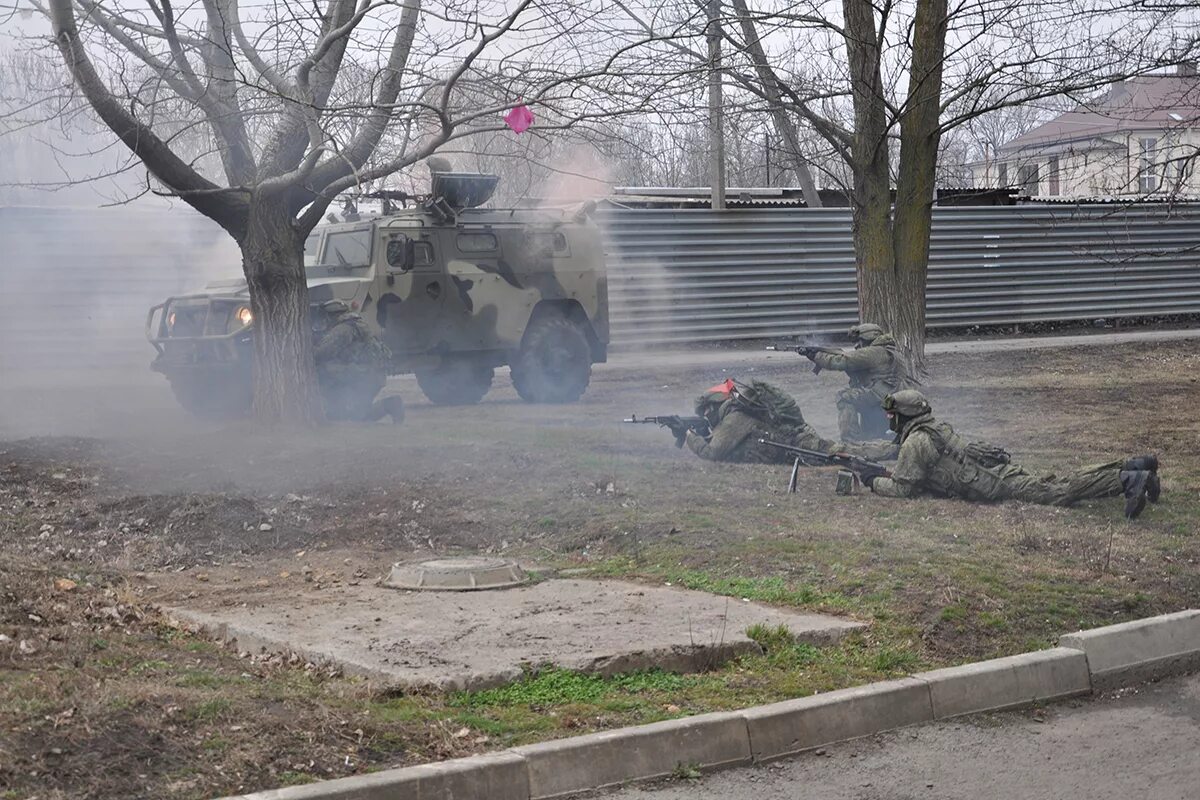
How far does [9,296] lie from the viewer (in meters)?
22.3

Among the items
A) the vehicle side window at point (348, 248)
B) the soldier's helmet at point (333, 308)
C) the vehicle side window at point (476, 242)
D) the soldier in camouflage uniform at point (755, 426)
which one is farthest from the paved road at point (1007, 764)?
the vehicle side window at point (476, 242)

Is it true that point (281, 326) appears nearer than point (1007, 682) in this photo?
No

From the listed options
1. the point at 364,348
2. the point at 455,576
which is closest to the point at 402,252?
the point at 364,348


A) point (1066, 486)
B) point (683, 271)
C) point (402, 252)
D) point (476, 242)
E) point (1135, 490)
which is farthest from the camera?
point (683, 271)

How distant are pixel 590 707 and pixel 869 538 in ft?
11.0

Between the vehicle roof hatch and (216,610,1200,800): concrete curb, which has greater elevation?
the vehicle roof hatch

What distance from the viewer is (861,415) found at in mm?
11539

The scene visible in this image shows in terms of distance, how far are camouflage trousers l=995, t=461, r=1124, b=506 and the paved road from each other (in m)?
3.16

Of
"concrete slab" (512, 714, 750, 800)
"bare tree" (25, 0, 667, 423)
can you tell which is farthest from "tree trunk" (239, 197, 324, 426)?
"concrete slab" (512, 714, 750, 800)

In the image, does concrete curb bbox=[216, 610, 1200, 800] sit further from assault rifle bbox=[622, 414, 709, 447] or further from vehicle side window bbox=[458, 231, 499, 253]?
vehicle side window bbox=[458, 231, 499, 253]

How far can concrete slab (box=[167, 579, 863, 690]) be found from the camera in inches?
217

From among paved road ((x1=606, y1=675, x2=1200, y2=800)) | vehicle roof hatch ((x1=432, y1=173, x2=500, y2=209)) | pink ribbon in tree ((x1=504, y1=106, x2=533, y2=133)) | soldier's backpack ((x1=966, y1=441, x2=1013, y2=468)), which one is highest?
pink ribbon in tree ((x1=504, y1=106, x2=533, y2=133))

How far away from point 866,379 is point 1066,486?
2.88m

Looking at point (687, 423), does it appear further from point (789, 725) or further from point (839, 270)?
point (839, 270)
